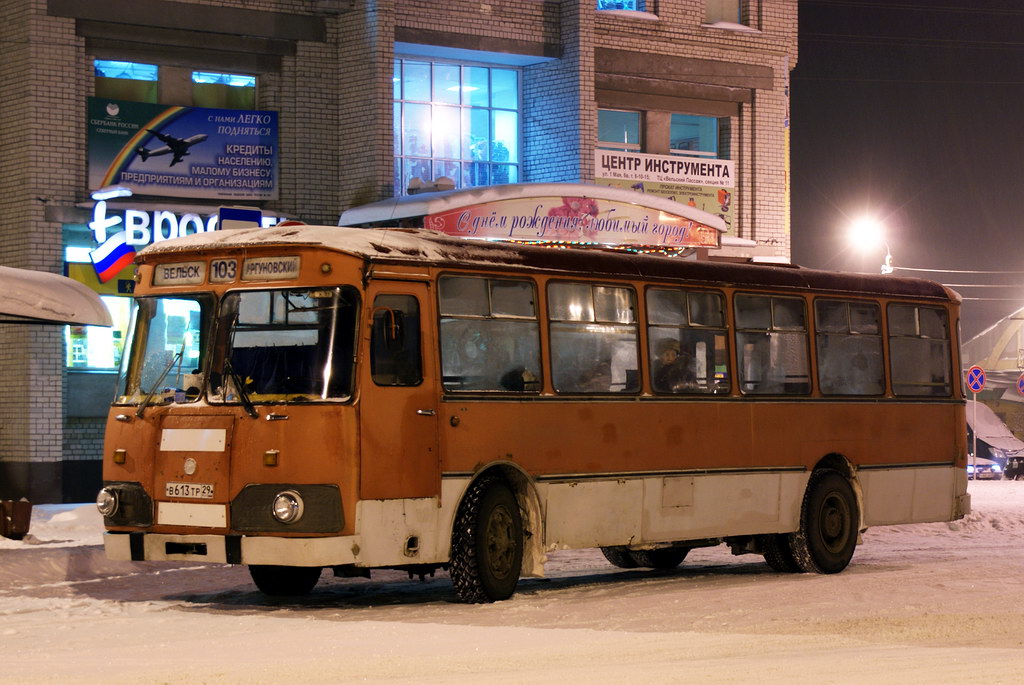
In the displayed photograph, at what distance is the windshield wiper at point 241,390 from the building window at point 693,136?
2057cm

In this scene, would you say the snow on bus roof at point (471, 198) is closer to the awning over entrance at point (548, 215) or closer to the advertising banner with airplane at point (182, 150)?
the awning over entrance at point (548, 215)

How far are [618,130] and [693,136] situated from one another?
195 cm

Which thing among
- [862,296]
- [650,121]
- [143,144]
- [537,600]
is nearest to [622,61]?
[650,121]

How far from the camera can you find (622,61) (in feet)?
104

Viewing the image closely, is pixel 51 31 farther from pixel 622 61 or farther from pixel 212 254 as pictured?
pixel 212 254

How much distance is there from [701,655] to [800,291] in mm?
7670

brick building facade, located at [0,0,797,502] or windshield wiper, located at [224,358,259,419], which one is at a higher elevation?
brick building facade, located at [0,0,797,502]

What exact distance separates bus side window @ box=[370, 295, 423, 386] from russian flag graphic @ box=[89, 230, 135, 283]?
14.3 metres

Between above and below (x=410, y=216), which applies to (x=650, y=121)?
above

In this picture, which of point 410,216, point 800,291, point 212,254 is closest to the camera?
point 212,254

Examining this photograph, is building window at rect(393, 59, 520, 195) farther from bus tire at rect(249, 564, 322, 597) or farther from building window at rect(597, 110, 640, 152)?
bus tire at rect(249, 564, 322, 597)

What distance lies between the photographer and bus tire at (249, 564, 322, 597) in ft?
48.6

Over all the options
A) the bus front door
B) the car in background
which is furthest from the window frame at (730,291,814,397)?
the car in background

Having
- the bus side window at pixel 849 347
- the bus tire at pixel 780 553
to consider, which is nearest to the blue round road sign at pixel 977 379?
the bus side window at pixel 849 347
